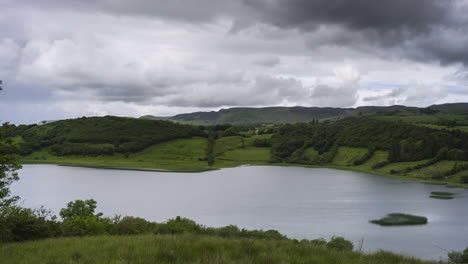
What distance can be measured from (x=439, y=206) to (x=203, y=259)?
84567mm

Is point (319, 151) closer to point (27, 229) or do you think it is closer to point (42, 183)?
point (42, 183)

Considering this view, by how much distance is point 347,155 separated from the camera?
170 meters

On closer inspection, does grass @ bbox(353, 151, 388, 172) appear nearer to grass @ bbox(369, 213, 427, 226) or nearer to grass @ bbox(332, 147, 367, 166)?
grass @ bbox(332, 147, 367, 166)

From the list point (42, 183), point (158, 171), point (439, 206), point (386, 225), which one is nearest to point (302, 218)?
point (386, 225)

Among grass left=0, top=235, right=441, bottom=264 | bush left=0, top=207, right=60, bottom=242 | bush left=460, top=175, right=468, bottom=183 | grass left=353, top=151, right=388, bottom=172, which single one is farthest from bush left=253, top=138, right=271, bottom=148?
Result: grass left=0, top=235, right=441, bottom=264

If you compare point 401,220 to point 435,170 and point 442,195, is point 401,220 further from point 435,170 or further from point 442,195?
point 435,170

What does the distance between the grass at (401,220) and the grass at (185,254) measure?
61.1 m

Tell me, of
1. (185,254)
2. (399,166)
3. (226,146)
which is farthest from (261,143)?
(185,254)

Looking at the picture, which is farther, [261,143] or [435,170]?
[261,143]

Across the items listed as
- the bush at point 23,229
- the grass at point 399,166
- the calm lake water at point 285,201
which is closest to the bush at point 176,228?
the bush at point 23,229

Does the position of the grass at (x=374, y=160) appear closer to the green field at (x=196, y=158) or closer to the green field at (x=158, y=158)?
the green field at (x=196, y=158)

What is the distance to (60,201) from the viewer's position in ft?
278

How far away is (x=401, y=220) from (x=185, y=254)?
6754 centimetres

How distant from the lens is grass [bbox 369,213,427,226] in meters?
62.9
